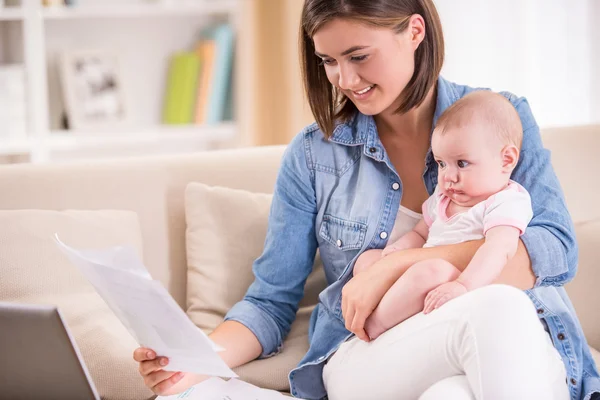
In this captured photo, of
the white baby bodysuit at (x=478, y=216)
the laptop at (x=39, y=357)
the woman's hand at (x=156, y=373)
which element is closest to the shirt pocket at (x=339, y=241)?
the white baby bodysuit at (x=478, y=216)

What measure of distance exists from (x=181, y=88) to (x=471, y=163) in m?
2.10

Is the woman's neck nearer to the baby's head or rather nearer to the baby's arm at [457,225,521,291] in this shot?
the baby's head

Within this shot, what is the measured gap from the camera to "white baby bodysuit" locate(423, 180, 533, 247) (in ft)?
4.20

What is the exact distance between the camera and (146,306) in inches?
40.7

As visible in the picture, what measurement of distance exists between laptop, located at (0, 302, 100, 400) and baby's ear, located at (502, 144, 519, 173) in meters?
0.74

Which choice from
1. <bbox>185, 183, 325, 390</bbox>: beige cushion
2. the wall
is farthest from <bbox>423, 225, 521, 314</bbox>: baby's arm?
the wall

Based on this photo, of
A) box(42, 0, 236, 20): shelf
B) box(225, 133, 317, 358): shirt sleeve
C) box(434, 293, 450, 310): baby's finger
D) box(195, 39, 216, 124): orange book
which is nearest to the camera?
box(434, 293, 450, 310): baby's finger

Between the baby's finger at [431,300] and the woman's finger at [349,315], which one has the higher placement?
the baby's finger at [431,300]

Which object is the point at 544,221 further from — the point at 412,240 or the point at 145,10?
the point at 145,10

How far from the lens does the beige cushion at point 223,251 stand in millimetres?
1678

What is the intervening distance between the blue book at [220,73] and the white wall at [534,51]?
850 millimetres

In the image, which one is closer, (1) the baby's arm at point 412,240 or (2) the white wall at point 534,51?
(1) the baby's arm at point 412,240

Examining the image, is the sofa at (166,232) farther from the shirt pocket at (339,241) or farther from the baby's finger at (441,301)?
the baby's finger at (441,301)

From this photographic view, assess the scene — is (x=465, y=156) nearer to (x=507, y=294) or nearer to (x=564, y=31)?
(x=507, y=294)
